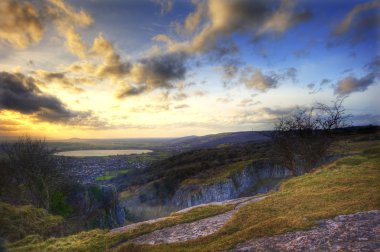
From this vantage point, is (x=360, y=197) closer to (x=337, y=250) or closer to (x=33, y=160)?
(x=337, y=250)

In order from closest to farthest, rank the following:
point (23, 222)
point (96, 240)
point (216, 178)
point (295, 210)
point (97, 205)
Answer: point (295, 210) < point (96, 240) < point (23, 222) < point (97, 205) < point (216, 178)

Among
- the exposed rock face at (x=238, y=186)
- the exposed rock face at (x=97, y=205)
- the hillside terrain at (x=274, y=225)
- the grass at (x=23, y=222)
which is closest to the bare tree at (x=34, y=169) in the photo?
the exposed rock face at (x=97, y=205)

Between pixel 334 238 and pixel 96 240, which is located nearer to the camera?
pixel 334 238

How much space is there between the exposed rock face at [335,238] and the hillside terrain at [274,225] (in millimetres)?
38

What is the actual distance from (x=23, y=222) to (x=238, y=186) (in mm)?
74474

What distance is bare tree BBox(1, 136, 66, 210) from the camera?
51.6 metres

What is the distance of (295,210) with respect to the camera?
19766 millimetres

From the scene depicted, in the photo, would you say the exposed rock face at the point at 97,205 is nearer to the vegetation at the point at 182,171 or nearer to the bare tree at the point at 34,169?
the bare tree at the point at 34,169

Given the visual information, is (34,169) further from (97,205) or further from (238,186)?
(238,186)

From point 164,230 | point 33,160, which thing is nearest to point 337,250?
point 164,230

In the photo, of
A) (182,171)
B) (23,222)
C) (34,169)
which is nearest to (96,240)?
(23,222)

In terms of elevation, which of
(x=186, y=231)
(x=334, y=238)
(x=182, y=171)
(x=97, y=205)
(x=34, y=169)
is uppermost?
(x=34, y=169)

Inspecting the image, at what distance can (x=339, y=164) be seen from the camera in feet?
119

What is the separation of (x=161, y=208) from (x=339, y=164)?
80261 mm
